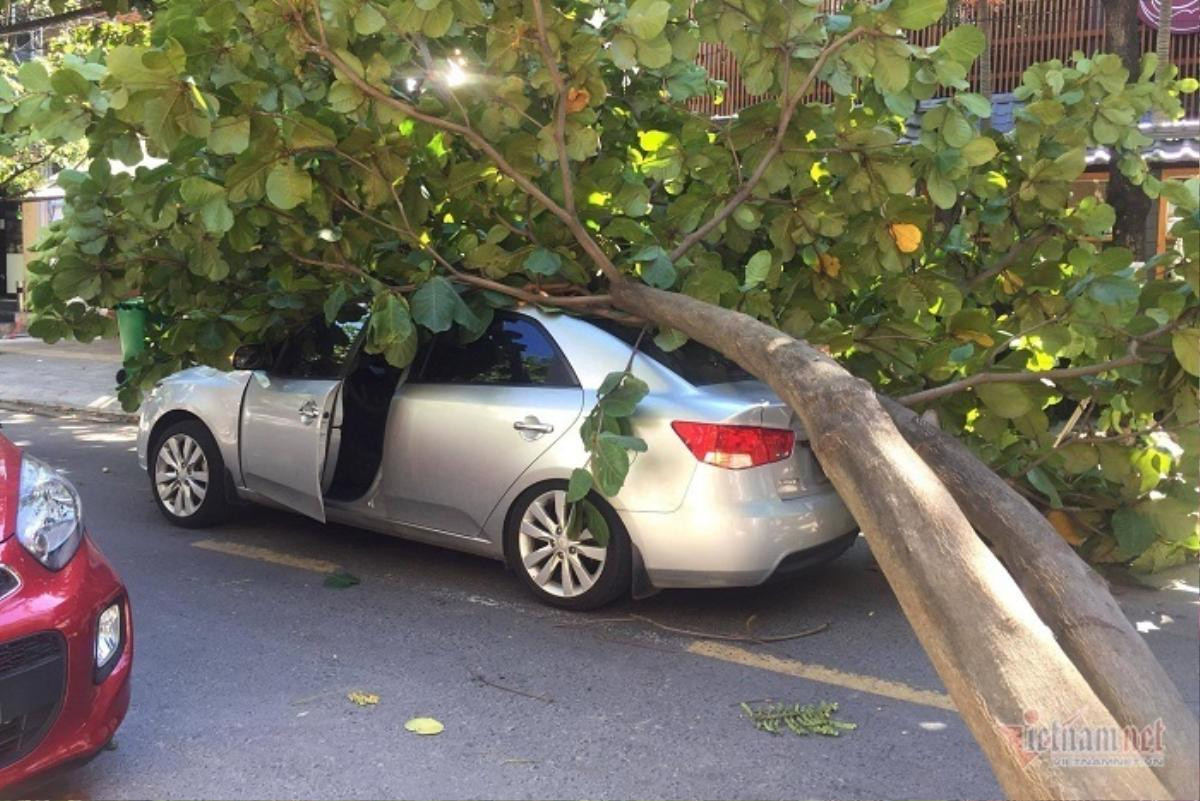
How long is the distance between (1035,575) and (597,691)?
2004mm

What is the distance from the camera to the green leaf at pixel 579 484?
4.87m

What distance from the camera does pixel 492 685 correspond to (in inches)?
184

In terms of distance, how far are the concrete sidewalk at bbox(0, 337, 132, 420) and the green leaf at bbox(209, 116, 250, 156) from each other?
7.17 meters

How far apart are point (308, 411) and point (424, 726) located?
7.87ft

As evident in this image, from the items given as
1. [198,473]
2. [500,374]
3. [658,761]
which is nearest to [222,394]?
[198,473]

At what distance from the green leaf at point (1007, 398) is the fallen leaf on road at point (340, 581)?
328 cm

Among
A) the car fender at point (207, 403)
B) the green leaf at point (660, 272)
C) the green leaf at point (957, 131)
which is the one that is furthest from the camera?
the car fender at point (207, 403)

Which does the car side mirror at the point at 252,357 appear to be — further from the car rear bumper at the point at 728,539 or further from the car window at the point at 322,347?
the car rear bumper at the point at 728,539

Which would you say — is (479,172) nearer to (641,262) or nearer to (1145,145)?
(641,262)

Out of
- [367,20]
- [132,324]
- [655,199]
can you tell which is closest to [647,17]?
[367,20]

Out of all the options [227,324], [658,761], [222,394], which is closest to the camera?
[658,761]

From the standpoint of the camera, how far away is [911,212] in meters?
5.39

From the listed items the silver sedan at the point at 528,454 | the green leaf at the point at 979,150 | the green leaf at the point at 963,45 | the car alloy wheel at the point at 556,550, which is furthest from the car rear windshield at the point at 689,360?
the green leaf at the point at 963,45

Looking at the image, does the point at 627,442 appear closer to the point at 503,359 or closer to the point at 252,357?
the point at 503,359
